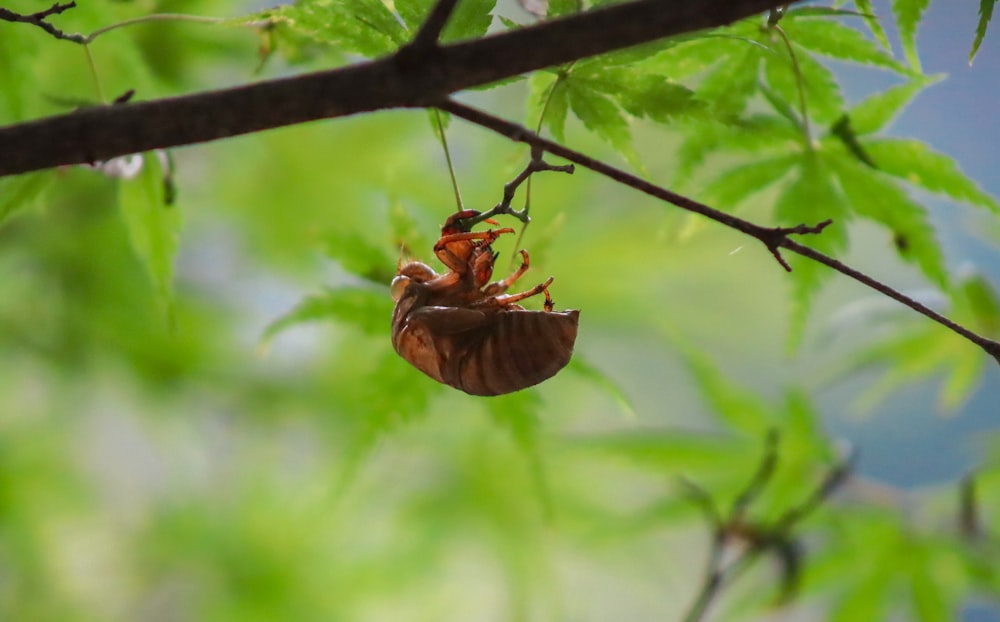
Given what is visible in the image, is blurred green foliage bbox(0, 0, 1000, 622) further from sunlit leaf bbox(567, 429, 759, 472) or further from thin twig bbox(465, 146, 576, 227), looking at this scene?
thin twig bbox(465, 146, 576, 227)

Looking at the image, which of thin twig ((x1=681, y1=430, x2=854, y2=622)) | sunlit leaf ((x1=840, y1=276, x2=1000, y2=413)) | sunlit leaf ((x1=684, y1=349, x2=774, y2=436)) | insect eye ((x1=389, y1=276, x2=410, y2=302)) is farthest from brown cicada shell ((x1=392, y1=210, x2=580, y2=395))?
sunlit leaf ((x1=840, y1=276, x2=1000, y2=413))

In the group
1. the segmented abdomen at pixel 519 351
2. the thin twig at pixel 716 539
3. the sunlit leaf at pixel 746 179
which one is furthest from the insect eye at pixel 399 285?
the thin twig at pixel 716 539

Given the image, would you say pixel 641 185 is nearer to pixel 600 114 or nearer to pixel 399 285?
pixel 600 114

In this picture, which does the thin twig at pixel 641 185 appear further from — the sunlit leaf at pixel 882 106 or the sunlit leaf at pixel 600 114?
the sunlit leaf at pixel 882 106

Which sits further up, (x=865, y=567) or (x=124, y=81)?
(x=124, y=81)

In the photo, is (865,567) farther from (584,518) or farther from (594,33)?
(594,33)

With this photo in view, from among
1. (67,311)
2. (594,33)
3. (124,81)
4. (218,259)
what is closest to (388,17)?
(594,33)

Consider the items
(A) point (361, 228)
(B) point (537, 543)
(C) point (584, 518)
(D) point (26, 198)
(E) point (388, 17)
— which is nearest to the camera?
(E) point (388, 17)
